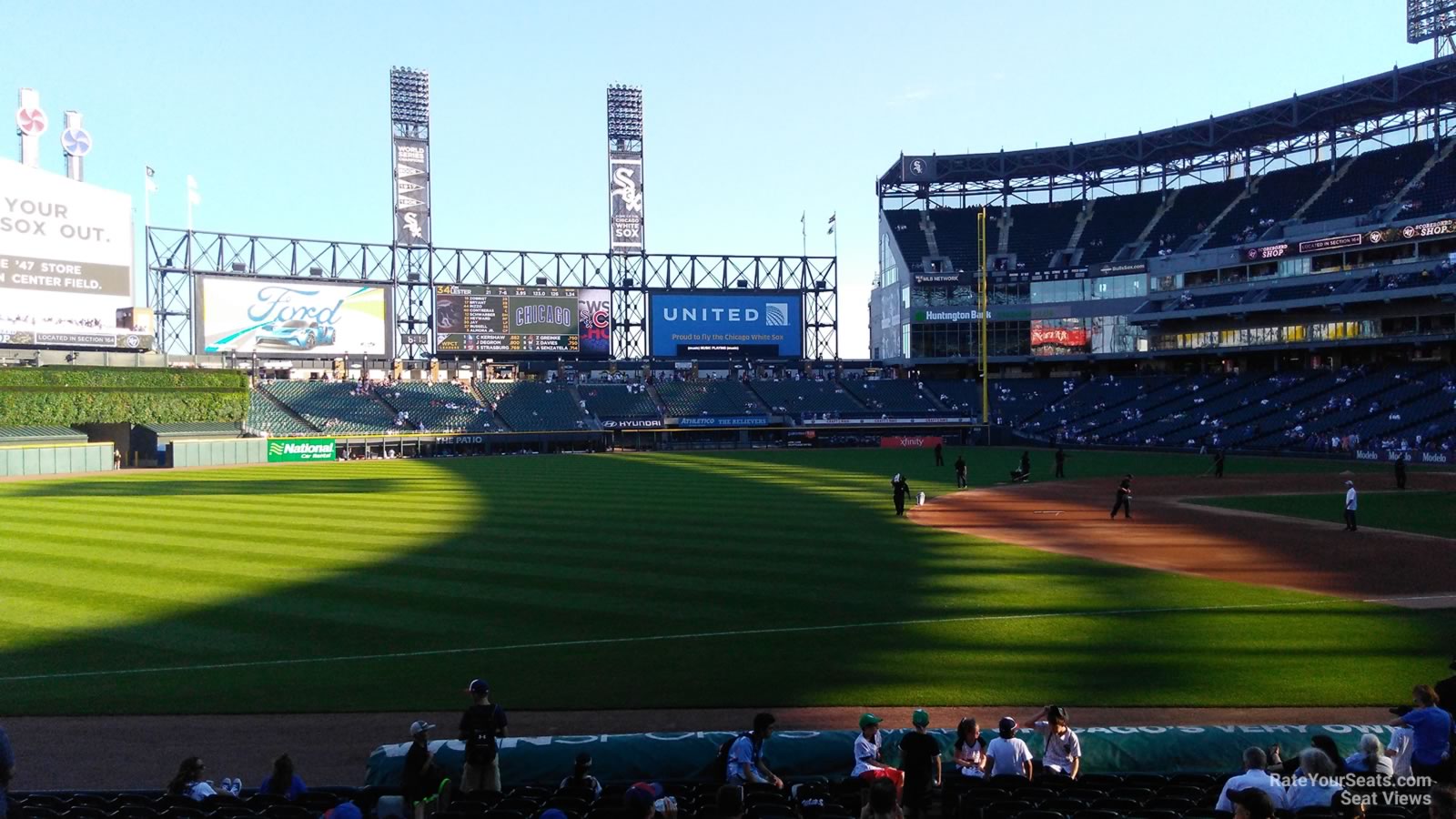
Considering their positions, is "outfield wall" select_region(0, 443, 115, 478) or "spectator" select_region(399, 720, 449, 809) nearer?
"spectator" select_region(399, 720, 449, 809)

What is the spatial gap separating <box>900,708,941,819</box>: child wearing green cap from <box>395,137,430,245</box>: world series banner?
77.3 m

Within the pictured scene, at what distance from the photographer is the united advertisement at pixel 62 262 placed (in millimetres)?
51344

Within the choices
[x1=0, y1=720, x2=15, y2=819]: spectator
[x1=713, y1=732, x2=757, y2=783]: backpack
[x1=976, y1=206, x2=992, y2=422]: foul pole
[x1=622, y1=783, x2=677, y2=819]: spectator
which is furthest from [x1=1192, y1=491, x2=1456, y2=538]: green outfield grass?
[x1=976, y1=206, x2=992, y2=422]: foul pole

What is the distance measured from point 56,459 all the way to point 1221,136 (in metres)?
79.8

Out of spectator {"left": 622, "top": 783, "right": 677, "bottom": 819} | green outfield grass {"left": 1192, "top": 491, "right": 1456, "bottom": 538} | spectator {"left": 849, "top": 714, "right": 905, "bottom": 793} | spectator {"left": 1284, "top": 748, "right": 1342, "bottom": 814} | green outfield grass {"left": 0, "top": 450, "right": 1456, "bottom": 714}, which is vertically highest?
spectator {"left": 622, "top": 783, "right": 677, "bottom": 819}

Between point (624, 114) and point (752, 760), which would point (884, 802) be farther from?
point (624, 114)

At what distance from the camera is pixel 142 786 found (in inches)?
400

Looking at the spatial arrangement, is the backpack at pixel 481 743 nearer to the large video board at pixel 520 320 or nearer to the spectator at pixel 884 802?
the spectator at pixel 884 802

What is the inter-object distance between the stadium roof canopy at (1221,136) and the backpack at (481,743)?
238ft

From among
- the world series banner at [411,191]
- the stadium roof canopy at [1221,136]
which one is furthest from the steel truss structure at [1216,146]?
the world series banner at [411,191]

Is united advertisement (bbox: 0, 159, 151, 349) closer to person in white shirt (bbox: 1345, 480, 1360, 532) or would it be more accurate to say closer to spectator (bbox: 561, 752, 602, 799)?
spectator (bbox: 561, 752, 602, 799)

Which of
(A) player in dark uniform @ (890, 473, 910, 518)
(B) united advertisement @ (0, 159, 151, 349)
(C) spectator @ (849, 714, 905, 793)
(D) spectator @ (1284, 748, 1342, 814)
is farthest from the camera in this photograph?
(B) united advertisement @ (0, 159, 151, 349)

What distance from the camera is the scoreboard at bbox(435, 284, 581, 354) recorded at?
255 feet

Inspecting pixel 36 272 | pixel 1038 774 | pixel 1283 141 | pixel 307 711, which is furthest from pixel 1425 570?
pixel 1283 141
